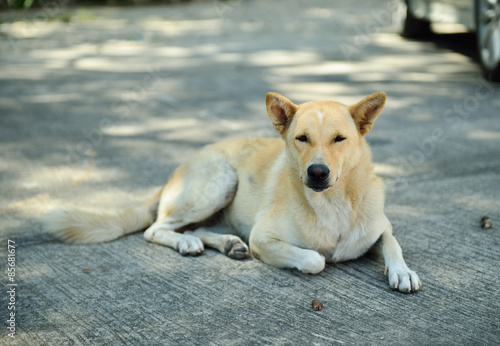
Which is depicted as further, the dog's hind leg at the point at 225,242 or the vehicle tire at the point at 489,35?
the vehicle tire at the point at 489,35

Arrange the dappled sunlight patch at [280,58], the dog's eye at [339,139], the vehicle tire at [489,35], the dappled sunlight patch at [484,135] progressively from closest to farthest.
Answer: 1. the dog's eye at [339,139]
2. the dappled sunlight patch at [484,135]
3. the vehicle tire at [489,35]
4. the dappled sunlight patch at [280,58]

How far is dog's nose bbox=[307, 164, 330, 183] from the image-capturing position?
2770 millimetres

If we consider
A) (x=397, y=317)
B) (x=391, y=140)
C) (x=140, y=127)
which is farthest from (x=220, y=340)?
(x=140, y=127)

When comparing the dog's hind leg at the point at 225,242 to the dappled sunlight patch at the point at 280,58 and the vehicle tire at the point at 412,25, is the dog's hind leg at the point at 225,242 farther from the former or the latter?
the vehicle tire at the point at 412,25

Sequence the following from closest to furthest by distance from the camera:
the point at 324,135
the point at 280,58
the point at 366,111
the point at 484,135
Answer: the point at 324,135
the point at 366,111
the point at 484,135
the point at 280,58

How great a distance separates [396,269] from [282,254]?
64cm

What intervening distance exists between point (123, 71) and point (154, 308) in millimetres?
6217

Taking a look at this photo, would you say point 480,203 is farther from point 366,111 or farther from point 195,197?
point 195,197

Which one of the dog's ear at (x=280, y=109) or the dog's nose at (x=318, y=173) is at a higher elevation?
the dog's ear at (x=280, y=109)

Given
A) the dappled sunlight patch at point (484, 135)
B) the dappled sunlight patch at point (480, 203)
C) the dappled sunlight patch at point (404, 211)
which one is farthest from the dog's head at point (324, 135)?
the dappled sunlight patch at point (484, 135)

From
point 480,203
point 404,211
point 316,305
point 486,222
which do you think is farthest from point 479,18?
point 316,305

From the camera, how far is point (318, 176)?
2.78m

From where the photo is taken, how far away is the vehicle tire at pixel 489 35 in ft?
21.1

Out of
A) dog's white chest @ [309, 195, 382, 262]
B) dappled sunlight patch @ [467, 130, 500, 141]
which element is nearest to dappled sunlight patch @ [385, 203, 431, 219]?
dog's white chest @ [309, 195, 382, 262]
